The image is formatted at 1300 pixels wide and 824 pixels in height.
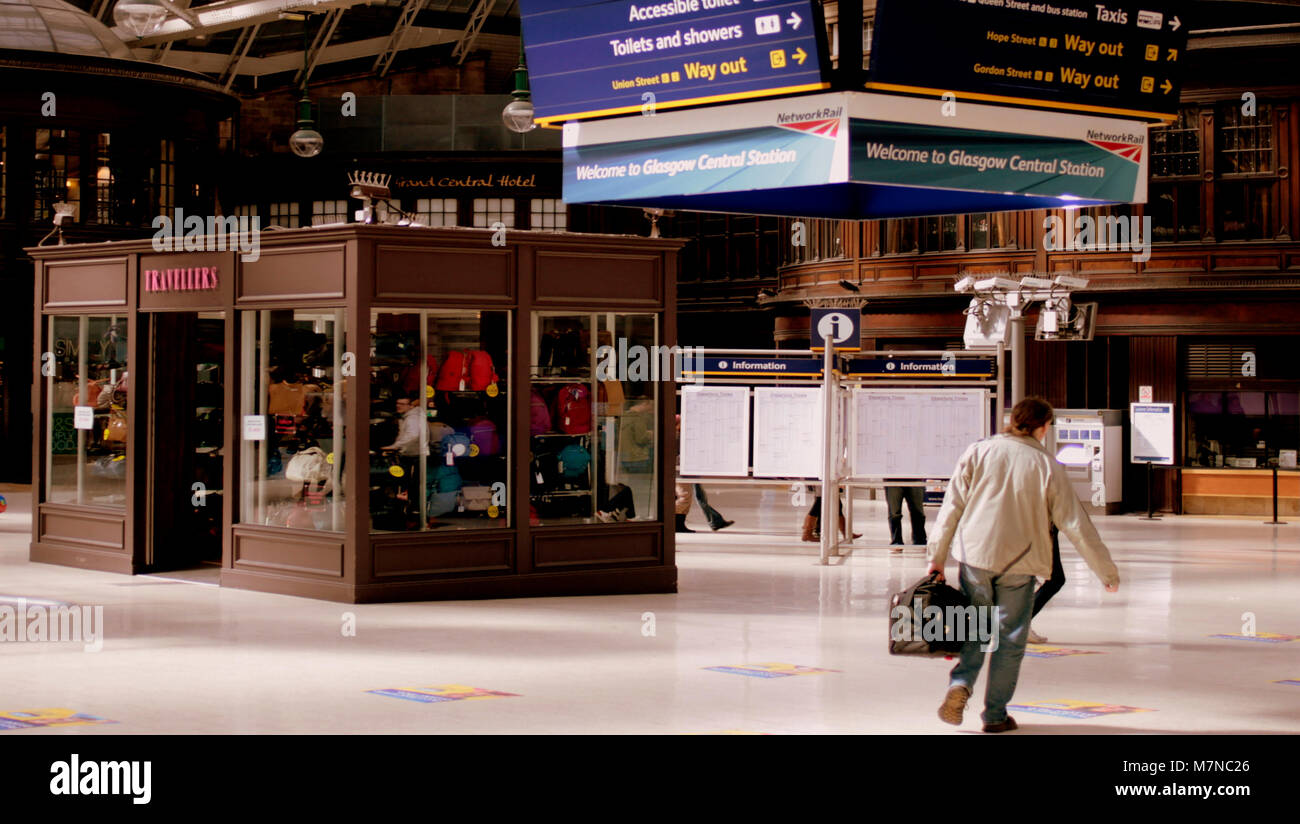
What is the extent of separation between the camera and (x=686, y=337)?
33.5m

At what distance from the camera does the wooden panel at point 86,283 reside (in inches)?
603

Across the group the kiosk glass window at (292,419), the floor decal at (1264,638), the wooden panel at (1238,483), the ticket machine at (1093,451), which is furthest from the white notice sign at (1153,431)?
the kiosk glass window at (292,419)

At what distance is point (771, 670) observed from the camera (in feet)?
32.5

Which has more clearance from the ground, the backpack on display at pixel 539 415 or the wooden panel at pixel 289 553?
the backpack on display at pixel 539 415

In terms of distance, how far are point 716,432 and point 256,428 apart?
5527mm

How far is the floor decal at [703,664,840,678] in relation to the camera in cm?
973

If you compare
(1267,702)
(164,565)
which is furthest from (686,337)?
(1267,702)

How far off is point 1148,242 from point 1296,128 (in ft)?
8.09

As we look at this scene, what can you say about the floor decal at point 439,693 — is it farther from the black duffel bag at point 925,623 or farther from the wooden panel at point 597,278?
the wooden panel at point 597,278

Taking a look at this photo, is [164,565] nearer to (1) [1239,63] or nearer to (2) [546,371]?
(2) [546,371]

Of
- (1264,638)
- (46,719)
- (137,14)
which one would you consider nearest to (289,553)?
(46,719)

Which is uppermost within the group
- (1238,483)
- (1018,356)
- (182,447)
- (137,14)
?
(137,14)

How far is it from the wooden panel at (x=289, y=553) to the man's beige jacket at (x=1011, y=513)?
20.9 ft

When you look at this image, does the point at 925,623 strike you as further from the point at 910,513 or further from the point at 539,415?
the point at 910,513
